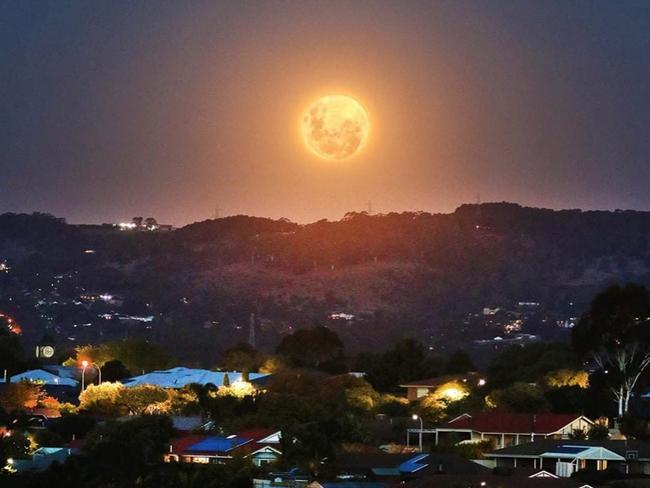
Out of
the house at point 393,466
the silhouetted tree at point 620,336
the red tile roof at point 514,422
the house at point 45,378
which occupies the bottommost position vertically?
the house at point 393,466

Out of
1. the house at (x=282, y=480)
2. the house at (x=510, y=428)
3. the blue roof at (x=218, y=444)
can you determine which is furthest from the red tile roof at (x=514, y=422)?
the house at (x=282, y=480)

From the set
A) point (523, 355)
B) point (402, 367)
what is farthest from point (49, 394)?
point (523, 355)

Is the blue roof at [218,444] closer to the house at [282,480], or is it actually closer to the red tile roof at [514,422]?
the house at [282,480]

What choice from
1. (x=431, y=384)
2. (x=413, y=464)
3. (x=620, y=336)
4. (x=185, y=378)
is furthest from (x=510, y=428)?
(x=185, y=378)

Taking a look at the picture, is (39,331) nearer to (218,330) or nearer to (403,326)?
(218,330)

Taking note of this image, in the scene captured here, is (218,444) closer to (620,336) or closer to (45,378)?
(620,336)

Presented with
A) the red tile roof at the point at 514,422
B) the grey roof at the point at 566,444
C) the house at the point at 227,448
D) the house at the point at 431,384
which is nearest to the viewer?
the house at the point at 227,448
